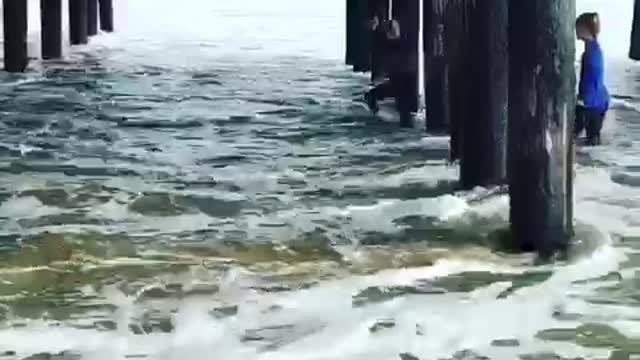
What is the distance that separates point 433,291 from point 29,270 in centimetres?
200

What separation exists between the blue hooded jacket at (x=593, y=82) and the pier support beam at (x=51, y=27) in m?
8.18

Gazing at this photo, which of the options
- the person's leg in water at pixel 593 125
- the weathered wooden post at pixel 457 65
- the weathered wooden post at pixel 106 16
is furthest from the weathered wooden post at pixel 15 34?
the weathered wooden post at pixel 106 16

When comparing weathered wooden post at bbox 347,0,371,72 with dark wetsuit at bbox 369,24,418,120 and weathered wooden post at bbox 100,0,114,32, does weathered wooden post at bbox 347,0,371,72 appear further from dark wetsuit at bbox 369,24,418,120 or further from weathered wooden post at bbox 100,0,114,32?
weathered wooden post at bbox 100,0,114,32

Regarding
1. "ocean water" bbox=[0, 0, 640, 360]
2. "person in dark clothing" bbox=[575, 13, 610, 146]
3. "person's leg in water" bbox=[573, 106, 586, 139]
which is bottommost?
"ocean water" bbox=[0, 0, 640, 360]

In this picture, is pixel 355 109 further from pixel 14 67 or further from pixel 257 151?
pixel 14 67

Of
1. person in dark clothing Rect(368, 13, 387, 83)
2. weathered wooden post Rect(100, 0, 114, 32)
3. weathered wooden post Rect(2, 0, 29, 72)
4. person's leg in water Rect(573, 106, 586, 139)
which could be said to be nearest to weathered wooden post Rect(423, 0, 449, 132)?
person in dark clothing Rect(368, 13, 387, 83)

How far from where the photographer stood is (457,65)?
862cm

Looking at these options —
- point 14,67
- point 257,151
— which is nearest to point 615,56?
point 14,67

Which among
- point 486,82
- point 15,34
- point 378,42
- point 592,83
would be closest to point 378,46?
point 378,42

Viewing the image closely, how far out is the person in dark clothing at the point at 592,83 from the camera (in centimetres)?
966

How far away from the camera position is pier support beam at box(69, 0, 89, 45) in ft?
61.1

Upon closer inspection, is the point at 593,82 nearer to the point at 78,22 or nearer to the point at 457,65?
the point at 457,65

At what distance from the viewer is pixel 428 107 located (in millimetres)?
10742

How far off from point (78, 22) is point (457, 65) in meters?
11.4
